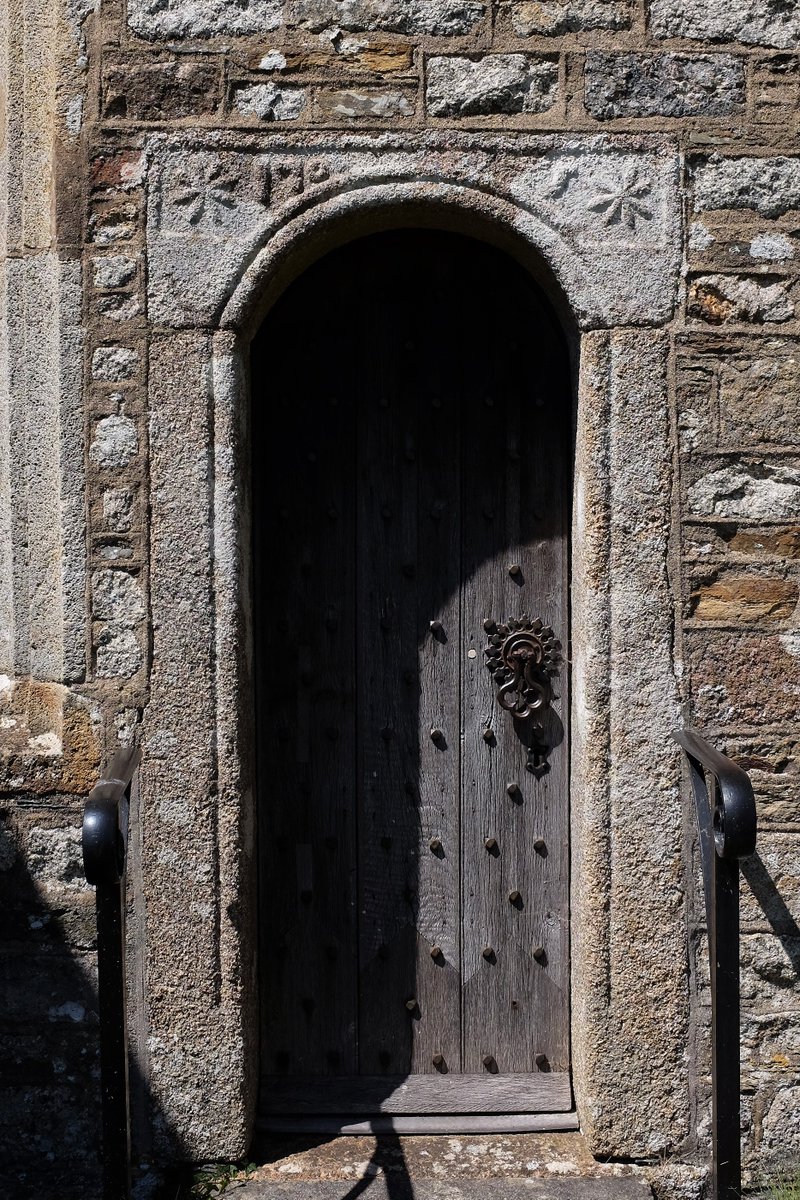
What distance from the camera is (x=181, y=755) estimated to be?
7.89ft

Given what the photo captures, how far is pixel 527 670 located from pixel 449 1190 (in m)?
1.23

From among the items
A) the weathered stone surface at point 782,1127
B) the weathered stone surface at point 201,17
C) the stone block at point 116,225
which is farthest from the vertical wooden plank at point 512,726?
the stone block at point 116,225

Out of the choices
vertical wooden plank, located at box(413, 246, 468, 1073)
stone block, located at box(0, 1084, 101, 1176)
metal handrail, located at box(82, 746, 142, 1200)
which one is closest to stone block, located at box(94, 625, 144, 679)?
metal handrail, located at box(82, 746, 142, 1200)

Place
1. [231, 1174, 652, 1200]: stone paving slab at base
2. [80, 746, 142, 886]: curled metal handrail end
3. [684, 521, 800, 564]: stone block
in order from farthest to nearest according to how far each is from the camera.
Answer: [684, 521, 800, 564]: stone block → [231, 1174, 652, 1200]: stone paving slab at base → [80, 746, 142, 886]: curled metal handrail end

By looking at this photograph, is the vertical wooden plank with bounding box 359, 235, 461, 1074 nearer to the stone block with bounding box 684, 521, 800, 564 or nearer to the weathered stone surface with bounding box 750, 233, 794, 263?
the stone block with bounding box 684, 521, 800, 564

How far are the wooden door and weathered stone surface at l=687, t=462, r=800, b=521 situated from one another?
38 cm

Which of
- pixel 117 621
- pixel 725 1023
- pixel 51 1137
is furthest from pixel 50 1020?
pixel 725 1023

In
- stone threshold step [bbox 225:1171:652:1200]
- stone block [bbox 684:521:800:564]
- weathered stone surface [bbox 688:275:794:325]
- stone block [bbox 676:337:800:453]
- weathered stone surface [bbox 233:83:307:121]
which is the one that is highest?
weathered stone surface [bbox 233:83:307:121]

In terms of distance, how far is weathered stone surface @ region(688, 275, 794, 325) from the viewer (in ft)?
7.93

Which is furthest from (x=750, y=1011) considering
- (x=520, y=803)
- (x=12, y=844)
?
(x=12, y=844)

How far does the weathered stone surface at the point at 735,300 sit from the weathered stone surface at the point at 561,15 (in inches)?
25.6

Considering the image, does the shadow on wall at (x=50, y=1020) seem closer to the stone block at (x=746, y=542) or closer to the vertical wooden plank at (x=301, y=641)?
the vertical wooden plank at (x=301, y=641)

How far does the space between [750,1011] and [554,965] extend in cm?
49

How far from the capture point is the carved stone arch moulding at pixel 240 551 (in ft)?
7.83
